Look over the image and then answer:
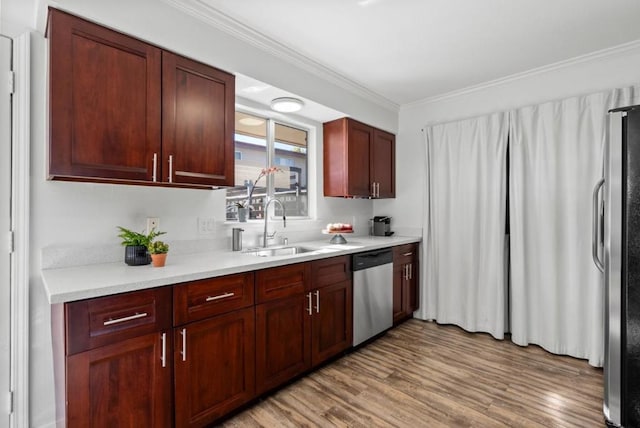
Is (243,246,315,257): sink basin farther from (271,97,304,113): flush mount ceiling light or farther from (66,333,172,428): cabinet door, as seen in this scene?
(271,97,304,113): flush mount ceiling light

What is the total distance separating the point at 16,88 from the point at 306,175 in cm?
234

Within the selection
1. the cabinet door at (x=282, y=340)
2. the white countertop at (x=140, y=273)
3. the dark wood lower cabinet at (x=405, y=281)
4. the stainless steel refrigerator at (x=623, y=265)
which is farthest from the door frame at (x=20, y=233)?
the stainless steel refrigerator at (x=623, y=265)

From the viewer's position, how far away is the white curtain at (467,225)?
10.2ft

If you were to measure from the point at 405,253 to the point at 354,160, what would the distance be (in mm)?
1125

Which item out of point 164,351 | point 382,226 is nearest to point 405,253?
point 382,226

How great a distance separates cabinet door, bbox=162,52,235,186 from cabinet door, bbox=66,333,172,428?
922mm

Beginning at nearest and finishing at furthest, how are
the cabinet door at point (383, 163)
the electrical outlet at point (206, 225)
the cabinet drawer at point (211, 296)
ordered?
1. the cabinet drawer at point (211, 296)
2. the electrical outlet at point (206, 225)
3. the cabinet door at point (383, 163)

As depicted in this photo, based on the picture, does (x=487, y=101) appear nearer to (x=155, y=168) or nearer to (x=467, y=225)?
(x=467, y=225)

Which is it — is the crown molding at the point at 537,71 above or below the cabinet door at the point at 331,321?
above

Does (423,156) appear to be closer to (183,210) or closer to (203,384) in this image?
(183,210)

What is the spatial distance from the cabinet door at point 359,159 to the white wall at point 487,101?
571 mm

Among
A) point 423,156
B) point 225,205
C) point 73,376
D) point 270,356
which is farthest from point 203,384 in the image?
point 423,156

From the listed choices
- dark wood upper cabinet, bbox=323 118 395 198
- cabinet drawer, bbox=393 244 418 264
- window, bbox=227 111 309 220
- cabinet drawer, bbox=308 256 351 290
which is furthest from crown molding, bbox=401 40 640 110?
cabinet drawer, bbox=308 256 351 290

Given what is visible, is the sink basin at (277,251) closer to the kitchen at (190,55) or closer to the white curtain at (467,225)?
the kitchen at (190,55)
